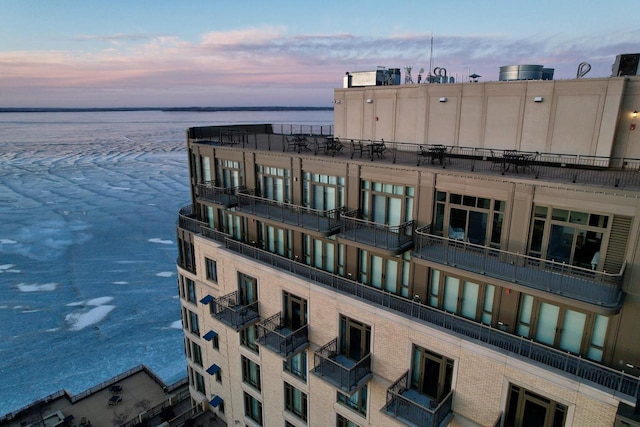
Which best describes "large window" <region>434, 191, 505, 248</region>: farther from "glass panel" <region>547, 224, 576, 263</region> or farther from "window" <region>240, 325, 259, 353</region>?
"window" <region>240, 325, 259, 353</region>

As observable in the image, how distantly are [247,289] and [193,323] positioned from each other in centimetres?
891

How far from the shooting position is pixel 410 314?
1727 centimetres

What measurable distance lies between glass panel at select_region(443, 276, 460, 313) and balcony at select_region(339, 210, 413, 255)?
2.12m

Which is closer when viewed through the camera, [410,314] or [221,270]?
[410,314]

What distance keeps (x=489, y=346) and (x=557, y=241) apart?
441cm

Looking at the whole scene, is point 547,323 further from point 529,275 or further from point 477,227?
point 477,227

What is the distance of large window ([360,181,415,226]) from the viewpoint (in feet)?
58.5

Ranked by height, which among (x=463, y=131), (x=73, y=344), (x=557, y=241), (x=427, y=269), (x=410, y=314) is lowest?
(x=73, y=344)

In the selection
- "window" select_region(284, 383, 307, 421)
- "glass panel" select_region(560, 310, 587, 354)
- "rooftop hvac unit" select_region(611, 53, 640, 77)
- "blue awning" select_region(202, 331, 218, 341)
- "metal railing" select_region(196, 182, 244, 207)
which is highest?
"rooftop hvac unit" select_region(611, 53, 640, 77)

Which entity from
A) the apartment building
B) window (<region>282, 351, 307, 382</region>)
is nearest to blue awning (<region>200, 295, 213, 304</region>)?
the apartment building

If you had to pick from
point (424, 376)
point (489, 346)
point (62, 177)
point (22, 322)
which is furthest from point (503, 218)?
point (62, 177)

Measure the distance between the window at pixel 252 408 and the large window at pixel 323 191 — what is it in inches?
526

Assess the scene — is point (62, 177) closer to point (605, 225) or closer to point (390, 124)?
point (390, 124)

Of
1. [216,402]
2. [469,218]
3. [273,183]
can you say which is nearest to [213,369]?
[216,402]
